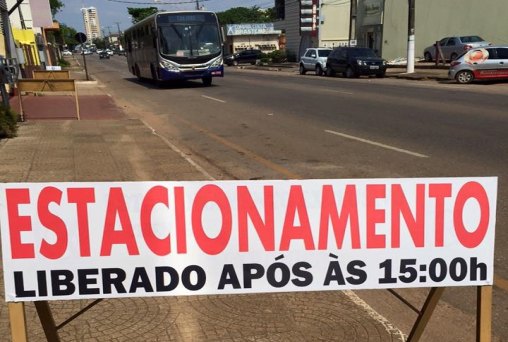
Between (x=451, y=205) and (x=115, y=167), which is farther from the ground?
(x=451, y=205)

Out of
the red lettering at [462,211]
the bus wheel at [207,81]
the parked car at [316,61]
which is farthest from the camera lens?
the parked car at [316,61]

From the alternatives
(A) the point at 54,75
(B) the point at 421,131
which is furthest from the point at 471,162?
(A) the point at 54,75

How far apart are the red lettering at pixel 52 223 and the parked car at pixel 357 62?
2638 cm

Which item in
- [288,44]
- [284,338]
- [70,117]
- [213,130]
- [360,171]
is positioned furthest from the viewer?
[288,44]

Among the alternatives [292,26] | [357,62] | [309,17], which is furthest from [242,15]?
[357,62]

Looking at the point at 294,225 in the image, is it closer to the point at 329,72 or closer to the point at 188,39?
the point at 188,39

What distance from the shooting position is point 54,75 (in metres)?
19.7

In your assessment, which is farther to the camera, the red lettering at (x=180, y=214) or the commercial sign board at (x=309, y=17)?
the commercial sign board at (x=309, y=17)

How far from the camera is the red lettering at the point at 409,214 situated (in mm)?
2053

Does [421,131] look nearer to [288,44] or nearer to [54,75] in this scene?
[54,75]

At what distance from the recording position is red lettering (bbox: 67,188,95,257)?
1986 mm

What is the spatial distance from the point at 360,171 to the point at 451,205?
189 inches

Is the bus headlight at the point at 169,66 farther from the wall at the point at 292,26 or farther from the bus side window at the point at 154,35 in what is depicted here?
the wall at the point at 292,26

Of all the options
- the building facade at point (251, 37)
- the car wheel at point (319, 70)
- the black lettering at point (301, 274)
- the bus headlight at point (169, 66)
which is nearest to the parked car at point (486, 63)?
the car wheel at point (319, 70)
